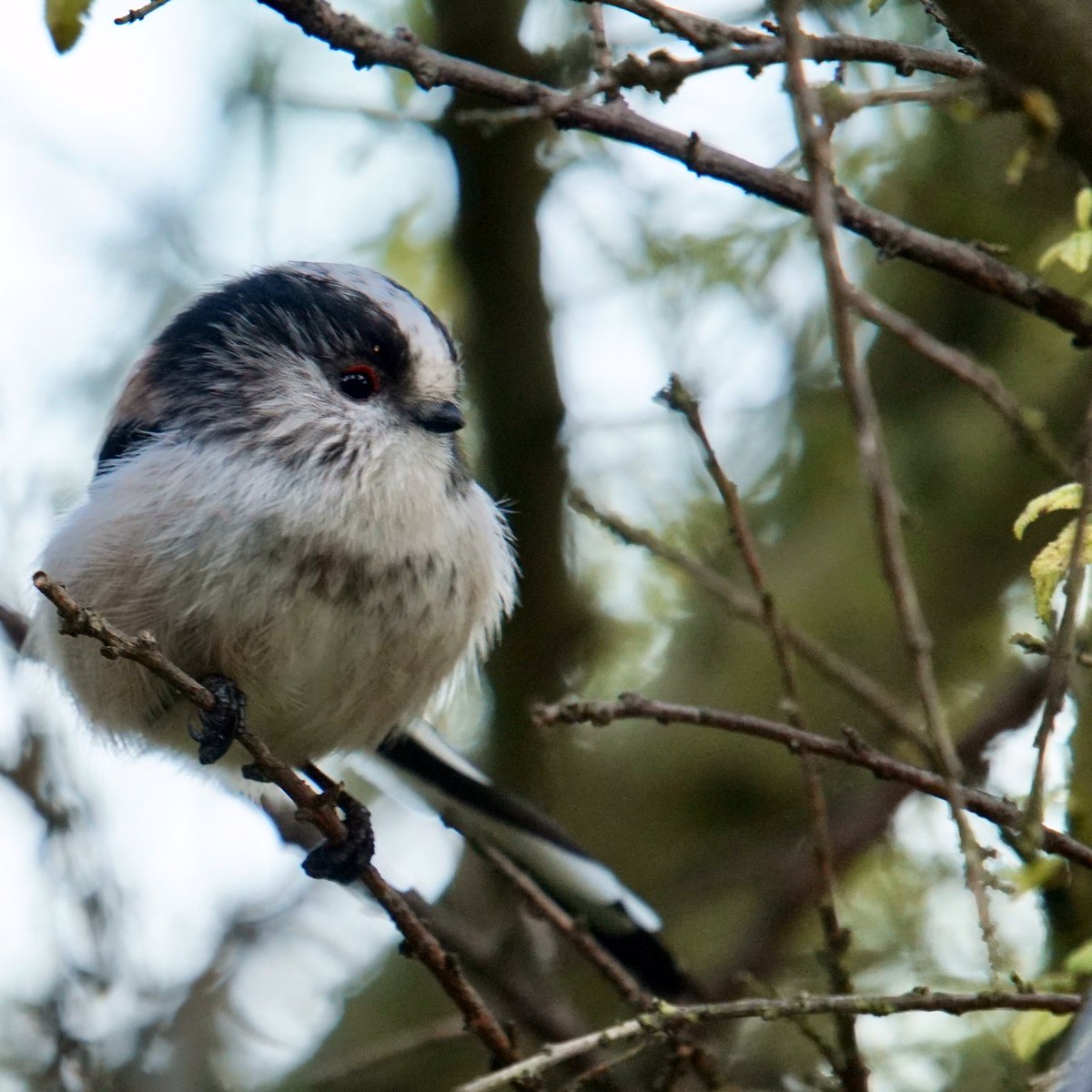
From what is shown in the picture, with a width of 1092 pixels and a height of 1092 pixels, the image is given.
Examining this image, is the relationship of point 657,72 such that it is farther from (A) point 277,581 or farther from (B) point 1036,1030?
(B) point 1036,1030

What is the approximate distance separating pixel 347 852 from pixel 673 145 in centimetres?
176

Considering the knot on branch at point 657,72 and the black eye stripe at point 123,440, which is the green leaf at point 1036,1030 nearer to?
the knot on branch at point 657,72

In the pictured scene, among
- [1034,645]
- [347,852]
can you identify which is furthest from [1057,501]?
[347,852]

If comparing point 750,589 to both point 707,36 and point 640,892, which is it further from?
point 707,36

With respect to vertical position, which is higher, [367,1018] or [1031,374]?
[1031,374]

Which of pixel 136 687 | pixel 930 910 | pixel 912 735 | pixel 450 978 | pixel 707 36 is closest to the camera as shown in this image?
pixel 912 735

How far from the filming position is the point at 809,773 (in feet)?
8.39

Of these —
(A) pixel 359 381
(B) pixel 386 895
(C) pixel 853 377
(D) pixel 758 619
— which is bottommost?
(B) pixel 386 895

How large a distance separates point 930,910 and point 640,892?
1.09 m

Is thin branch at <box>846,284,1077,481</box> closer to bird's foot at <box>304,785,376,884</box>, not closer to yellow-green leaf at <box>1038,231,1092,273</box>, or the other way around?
yellow-green leaf at <box>1038,231,1092,273</box>

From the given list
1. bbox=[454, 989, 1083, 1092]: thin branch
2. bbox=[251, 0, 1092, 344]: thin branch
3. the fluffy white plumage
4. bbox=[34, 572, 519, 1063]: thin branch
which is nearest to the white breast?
the fluffy white plumage

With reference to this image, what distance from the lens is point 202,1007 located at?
4.05 m

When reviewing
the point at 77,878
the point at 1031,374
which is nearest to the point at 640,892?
the point at 77,878

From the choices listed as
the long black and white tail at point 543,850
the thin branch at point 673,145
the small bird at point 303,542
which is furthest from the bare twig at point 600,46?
the long black and white tail at point 543,850
